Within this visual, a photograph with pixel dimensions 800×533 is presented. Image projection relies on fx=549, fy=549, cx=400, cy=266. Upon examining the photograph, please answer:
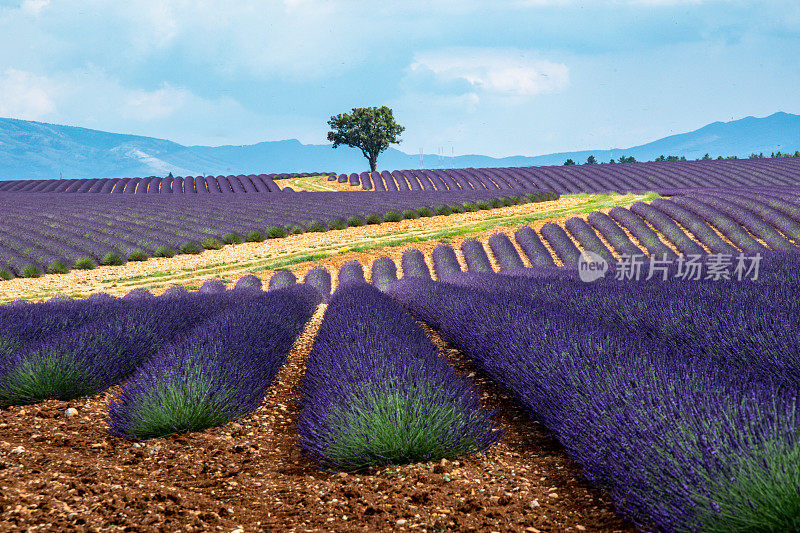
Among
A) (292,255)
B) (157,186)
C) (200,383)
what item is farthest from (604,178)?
(200,383)

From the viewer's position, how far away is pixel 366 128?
4634 cm

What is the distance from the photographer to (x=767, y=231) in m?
13.7

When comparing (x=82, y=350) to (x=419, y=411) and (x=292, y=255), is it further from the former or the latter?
(x=292, y=255)

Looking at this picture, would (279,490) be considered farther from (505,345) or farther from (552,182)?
(552,182)

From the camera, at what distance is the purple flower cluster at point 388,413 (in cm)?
278

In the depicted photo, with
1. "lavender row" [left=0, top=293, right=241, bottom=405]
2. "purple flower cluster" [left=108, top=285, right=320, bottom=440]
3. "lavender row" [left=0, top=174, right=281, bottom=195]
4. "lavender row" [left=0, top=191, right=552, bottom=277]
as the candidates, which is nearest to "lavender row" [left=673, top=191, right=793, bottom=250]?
"lavender row" [left=0, top=191, right=552, bottom=277]

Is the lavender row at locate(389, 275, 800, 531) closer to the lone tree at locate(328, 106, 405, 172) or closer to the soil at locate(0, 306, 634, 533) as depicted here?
the soil at locate(0, 306, 634, 533)

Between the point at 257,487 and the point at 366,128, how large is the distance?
45.5 m

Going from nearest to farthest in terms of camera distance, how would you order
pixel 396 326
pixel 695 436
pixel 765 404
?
pixel 695 436
pixel 765 404
pixel 396 326

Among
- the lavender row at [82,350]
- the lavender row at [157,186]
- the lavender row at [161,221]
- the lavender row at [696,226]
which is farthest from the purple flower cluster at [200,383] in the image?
the lavender row at [157,186]

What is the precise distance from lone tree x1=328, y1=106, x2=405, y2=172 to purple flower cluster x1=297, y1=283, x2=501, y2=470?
43.8m

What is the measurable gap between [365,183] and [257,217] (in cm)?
1424

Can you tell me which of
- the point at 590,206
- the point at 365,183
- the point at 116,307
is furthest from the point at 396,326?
the point at 365,183

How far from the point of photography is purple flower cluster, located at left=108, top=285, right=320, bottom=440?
344 cm
